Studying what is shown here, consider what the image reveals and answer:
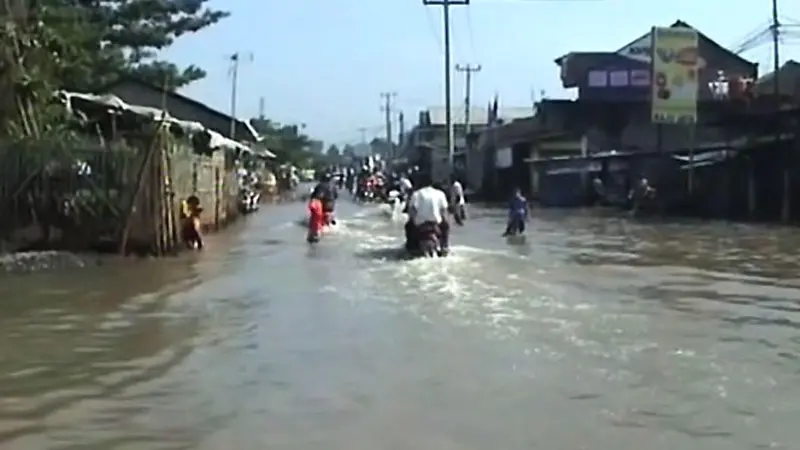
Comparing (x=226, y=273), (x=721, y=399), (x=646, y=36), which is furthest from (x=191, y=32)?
(x=646, y=36)

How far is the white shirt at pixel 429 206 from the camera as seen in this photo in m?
19.8

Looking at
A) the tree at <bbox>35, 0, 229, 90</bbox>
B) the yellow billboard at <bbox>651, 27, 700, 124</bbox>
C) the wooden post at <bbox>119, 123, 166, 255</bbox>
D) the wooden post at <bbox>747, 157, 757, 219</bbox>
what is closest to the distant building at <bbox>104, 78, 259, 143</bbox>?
the tree at <bbox>35, 0, 229, 90</bbox>

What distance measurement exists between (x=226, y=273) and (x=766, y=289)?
753 cm

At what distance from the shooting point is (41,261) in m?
18.3

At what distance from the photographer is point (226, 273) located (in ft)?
59.0

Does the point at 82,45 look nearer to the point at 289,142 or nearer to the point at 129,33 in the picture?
the point at 129,33

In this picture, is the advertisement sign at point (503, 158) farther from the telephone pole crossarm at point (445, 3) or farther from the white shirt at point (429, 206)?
the white shirt at point (429, 206)

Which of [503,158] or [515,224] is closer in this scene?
[515,224]

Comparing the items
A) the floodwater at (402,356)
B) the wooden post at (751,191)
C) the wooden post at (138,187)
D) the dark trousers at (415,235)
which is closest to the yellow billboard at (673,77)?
the wooden post at (751,191)

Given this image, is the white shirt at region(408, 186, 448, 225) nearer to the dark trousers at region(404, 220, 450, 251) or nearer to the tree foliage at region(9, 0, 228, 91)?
the dark trousers at region(404, 220, 450, 251)

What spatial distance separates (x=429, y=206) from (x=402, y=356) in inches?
371

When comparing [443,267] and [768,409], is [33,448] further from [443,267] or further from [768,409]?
[443,267]

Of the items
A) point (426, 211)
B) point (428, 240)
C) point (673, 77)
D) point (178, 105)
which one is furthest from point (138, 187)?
point (178, 105)

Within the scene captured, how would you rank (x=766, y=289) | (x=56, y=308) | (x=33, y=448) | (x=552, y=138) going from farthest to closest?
(x=552, y=138) < (x=766, y=289) < (x=56, y=308) < (x=33, y=448)
